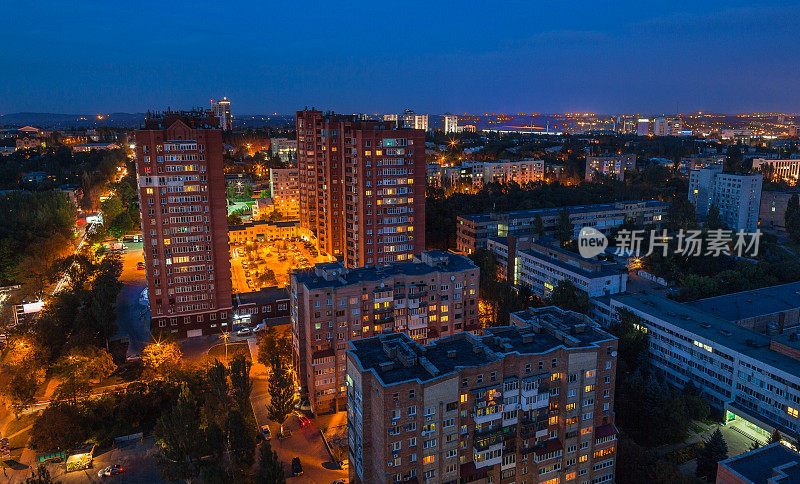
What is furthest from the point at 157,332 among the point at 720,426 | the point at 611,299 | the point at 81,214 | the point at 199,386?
the point at 81,214

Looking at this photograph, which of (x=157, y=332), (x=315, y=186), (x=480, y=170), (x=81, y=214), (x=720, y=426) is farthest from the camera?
(x=480, y=170)

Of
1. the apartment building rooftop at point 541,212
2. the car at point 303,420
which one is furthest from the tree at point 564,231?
the car at point 303,420

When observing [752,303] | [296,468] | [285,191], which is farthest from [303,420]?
[285,191]

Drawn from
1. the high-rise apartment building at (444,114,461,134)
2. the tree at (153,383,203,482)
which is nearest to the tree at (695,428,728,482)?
the tree at (153,383,203,482)

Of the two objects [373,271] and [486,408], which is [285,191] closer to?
[373,271]

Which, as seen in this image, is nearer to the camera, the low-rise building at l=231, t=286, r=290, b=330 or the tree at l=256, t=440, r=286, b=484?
the tree at l=256, t=440, r=286, b=484

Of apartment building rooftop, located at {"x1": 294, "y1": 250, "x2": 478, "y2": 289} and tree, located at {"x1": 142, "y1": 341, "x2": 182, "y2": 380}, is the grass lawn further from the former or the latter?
apartment building rooftop, located at {"x1": 294, "y1": 250, "x2": 478, "y2": 289}

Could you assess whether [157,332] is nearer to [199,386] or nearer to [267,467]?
[199,386]
